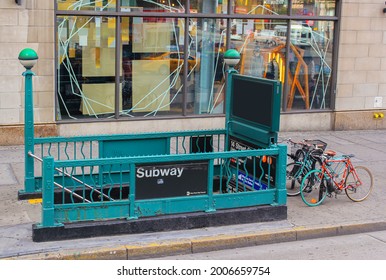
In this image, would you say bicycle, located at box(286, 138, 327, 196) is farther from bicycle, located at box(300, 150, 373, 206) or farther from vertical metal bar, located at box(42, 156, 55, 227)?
vertical metal bar, located at box(42, 156, 55, 227)

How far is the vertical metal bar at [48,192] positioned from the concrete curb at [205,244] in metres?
0.42

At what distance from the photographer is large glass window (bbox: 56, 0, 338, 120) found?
42.5 feet

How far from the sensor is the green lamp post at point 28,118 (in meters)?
8.49

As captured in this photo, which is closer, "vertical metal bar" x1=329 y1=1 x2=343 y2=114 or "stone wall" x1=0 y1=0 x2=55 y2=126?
"stone wall" x1=0 y1=0 x2=55 y2=126

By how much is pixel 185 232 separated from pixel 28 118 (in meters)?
2.74

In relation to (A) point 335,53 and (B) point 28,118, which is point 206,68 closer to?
(A) point 335,53

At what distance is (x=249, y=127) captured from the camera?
355 inches

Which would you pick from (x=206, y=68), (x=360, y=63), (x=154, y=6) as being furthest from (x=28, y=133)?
(x=360, y=63)

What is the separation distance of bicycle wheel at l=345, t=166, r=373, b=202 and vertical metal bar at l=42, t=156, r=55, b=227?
432cm

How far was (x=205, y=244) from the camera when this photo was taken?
7.78 meters

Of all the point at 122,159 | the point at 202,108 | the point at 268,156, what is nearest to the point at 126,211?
the point at 122,159

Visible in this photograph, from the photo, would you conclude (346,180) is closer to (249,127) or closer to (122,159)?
(249,127)

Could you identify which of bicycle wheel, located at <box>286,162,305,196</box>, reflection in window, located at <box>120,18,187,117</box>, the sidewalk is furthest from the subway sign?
reflection in window, located at <box>120,18,187,117</box>

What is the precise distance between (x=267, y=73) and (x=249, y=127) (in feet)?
19.8
